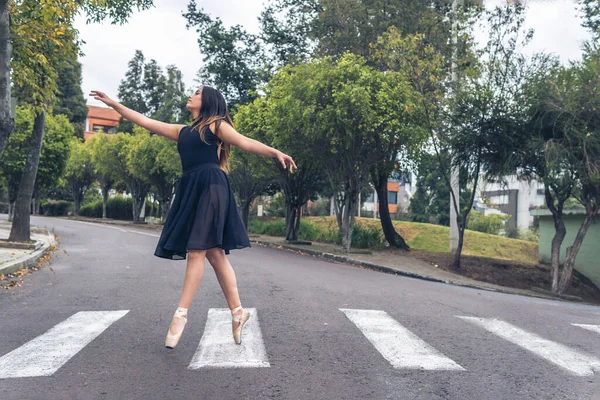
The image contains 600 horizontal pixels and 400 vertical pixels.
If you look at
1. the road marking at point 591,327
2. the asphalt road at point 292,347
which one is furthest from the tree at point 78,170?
the road marking at point 591,327

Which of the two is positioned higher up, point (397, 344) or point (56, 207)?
point (56, 207)

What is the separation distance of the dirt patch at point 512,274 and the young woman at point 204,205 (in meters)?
13.3

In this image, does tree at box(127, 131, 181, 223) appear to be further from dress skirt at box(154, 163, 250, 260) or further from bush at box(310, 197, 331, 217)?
dress skirt at box(154, 163, 250, 260)

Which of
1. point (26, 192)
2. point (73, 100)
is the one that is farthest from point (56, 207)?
point (26, 192)

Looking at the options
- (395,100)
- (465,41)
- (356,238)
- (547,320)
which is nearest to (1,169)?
(356,238)

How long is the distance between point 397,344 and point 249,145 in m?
2.21

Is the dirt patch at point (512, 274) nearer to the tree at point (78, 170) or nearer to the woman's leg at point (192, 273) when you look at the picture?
the woman's leg at point (192, 273)

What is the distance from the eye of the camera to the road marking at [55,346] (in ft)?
14.0

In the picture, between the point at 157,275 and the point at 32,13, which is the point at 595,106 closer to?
the point at 157,275

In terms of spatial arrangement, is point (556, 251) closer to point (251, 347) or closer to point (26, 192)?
point (251, 347)

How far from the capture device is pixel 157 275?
10.7 m

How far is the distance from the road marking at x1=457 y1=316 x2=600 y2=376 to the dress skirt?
9.12 ft

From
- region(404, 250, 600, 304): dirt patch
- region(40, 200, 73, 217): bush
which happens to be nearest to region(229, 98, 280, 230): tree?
region(404, 250, 600, 304): dirt patch

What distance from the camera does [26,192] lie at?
51.6 feet
